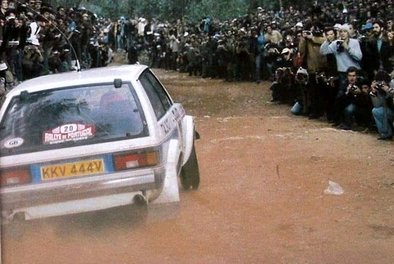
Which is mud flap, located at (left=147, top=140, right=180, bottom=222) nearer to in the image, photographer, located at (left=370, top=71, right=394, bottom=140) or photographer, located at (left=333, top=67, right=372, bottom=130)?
photographer, located at (left=370, top=71, right=394, bottom=140)

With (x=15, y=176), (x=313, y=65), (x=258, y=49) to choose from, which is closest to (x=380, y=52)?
(x=313, y=65)

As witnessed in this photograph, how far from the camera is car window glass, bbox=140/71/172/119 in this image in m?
4.46

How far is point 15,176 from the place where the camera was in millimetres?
3811

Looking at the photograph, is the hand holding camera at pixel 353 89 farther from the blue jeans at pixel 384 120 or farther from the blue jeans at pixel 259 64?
the blue jeans at pixel 259 64

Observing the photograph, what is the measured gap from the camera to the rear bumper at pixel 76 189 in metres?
3.79

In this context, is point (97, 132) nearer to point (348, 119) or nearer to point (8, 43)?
point (8, 43)

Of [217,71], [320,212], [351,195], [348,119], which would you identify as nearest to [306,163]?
[351,195]

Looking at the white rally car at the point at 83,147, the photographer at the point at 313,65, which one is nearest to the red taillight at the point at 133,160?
the white rally car at the point at 83,147

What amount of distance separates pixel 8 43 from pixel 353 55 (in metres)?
3.64

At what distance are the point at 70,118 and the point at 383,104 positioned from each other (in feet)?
13.0

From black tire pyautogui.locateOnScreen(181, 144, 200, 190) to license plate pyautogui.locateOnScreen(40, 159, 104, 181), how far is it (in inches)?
51.7

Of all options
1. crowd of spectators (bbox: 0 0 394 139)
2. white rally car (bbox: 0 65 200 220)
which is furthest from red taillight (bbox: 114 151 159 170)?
crowd of spectators (bbox: 0 0 394 139)

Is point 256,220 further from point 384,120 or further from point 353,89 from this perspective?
point 353,89

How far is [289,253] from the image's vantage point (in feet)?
12.9
